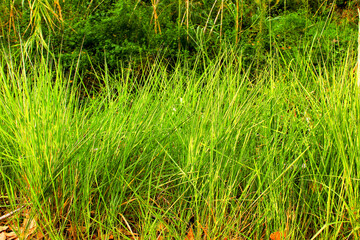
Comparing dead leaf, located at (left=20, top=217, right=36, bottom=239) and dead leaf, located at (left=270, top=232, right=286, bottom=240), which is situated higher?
dead leaf, located at (left=270, top=232, right=286, bottom=240)

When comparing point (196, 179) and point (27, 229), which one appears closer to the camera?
point (196, 179)

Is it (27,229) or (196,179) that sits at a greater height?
(196,179)

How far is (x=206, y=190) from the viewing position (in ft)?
5.00

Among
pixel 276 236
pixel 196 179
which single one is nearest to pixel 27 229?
pixel 196 179

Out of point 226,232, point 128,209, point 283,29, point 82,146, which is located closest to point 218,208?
point 226,232

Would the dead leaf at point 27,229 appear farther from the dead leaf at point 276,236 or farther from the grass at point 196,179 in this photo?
the dead leaf at point 276,236

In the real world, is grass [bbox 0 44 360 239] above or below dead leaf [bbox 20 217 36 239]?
above

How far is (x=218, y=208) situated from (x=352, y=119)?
0.65 metres

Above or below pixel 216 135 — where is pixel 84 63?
below

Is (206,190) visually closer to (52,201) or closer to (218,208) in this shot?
(218,208)

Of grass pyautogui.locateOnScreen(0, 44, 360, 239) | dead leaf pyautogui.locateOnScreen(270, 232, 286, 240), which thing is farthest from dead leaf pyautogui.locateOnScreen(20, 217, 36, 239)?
dead leaf pyautogui.locateOnScreen(270, 232, 286, 240)

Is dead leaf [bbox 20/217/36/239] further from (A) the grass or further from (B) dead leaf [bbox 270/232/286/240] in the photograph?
(B) dead leaf [bbox 270/232/286/240]

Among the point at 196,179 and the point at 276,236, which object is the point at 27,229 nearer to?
the point at 196,179

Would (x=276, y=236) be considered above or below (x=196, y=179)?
below
